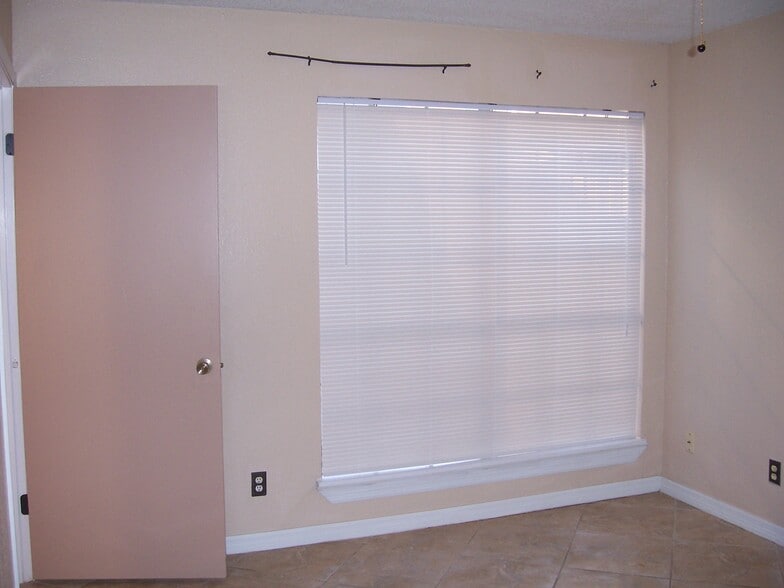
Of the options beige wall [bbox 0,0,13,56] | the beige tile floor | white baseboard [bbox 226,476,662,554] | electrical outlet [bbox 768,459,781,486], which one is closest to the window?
white baseboard [bbox 226,476,662,554]

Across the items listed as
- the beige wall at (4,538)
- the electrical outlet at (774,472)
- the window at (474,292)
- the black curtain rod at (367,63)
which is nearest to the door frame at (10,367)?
the beige wall at (4,538)

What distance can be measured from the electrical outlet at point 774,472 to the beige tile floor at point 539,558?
11.6 inches

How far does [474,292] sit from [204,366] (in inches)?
53.6

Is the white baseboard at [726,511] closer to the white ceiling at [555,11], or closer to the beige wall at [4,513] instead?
the white ceiling at [555,11]

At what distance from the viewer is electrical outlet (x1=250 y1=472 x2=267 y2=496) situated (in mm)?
2848

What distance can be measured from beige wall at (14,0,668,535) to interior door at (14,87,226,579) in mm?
199

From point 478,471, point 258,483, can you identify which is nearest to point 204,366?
point 258,483

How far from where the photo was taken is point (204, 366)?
8.44ft

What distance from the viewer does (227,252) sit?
9.09 feet

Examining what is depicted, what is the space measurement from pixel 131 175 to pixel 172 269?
1.38ft

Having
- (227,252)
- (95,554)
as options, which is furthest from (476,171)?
(95,554)

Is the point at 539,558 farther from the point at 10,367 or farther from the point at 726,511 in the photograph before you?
the point at 10,367

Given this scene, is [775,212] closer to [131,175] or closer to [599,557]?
[599,557]

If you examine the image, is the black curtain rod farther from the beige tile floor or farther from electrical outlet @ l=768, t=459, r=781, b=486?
electrical outlet @ l=768, t=459, r=781, b=486
